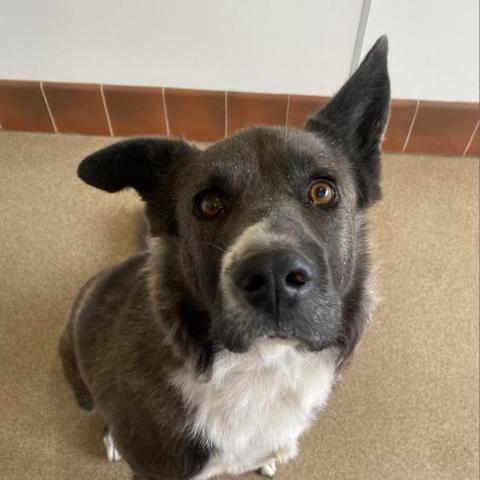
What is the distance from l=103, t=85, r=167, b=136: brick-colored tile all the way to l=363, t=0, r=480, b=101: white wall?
107 centimetres

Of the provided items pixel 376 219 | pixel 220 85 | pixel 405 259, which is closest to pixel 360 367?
pixel 405 259

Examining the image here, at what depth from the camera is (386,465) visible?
1.79 meters

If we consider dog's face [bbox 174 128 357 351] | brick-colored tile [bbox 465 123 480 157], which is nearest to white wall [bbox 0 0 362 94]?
brick-colored tile [bbox 465 123 480 157]

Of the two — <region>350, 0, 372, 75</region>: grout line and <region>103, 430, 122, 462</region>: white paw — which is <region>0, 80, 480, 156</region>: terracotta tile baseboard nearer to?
<region>350, 0, 372, 75</region>: grout line

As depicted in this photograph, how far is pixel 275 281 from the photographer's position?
918mm

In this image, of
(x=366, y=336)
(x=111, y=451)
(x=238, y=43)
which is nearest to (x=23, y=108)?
(x=238, y=43)

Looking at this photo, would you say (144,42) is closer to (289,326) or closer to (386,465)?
(289,326)

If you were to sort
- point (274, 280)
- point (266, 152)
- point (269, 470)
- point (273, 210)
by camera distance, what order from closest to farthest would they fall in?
point (274, 280) < point (273, 210) < point (266, 152) < point (269, 470)

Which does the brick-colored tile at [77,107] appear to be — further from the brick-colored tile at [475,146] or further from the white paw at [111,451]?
the brick-colored tile at [475,146]

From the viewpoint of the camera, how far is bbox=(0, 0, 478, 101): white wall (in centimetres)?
229

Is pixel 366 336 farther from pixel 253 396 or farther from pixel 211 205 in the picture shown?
pixel 211 205

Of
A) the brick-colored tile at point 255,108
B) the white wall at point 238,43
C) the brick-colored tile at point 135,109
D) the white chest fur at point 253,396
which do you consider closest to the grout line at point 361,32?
the white wall at point 238,43

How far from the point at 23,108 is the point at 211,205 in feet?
6.31

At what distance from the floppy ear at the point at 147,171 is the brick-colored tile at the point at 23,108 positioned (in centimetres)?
160
